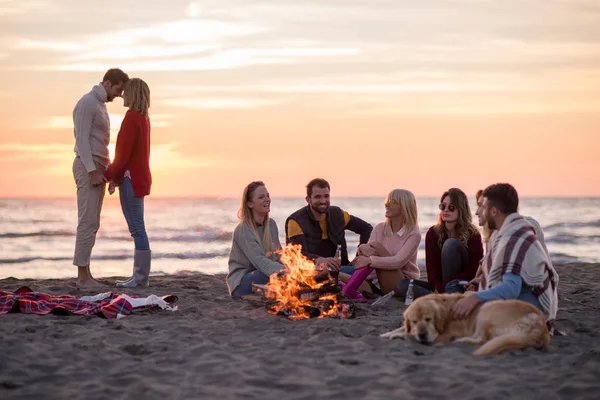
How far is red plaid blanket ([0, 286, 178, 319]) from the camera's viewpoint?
7.45 metres

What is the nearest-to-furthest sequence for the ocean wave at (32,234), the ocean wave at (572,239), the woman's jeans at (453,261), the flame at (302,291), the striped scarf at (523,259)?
the striped scarf at (523,259), the flame at (302,291), the woman's jeans at (453,261), the ocean wave at (572,239), the ocean wave at (32,234)

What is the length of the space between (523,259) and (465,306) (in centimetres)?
59

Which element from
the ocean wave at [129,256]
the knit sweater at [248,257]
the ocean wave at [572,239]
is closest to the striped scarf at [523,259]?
the knit sweater at [248,257]

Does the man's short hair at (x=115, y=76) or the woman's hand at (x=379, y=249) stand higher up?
the man's short hair at (x=115, y=76)

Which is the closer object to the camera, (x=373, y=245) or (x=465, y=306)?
(x=465, y=306)

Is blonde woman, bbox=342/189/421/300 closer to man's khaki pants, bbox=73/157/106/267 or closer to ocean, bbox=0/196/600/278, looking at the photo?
man's khaki pants, bbox=73/157/106/267

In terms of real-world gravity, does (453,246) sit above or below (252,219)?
below

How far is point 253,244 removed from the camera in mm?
8086

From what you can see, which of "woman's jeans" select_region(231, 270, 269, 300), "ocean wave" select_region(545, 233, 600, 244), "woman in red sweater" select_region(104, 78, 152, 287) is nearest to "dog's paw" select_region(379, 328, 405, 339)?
"woman's jeans" select_region(231, 270, 269, 300)

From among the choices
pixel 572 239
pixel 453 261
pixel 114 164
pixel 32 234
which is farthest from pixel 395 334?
pixel 32 234

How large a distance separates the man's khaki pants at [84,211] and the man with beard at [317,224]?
2.79 meters

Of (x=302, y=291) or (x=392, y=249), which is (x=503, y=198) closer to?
(x=302, y=291)

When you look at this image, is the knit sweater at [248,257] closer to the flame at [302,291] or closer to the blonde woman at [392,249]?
the flame at [302,291]

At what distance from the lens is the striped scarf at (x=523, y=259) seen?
228 inches
